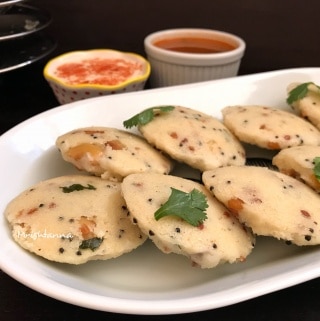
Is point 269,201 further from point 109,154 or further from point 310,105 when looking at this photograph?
point 310,105

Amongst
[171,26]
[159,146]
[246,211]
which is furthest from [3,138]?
[171,26]

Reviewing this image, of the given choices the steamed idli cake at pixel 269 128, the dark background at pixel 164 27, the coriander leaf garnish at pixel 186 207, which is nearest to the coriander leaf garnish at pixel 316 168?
the steamed idli cake at pixel 269 128

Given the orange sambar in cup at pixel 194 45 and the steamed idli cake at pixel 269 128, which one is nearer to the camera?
the steamed idli cake at pixel 269 128

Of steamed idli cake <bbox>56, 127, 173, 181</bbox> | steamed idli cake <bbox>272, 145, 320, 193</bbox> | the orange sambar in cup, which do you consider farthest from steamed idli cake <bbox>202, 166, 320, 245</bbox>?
the orange sambar in cup

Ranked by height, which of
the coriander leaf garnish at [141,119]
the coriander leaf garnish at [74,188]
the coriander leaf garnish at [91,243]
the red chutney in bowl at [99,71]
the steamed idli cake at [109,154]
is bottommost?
the red chutney in bowl at [99,71]

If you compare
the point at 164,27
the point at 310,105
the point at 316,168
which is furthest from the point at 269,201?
the point at 164,27

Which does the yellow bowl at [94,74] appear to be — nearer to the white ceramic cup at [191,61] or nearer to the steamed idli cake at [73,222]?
the white ceramic cup at [191,61]
